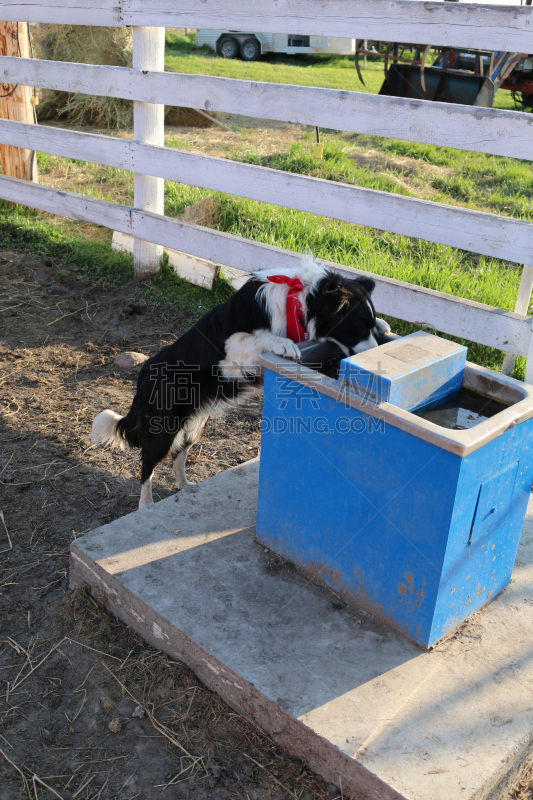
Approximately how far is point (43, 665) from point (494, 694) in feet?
4.91

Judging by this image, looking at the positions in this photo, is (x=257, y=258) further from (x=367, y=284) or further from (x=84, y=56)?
(x=84, y=56)

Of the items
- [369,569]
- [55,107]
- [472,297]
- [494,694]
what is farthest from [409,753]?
[55,107]

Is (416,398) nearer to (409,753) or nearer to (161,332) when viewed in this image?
(409,753)

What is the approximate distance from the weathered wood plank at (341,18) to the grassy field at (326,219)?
149cm

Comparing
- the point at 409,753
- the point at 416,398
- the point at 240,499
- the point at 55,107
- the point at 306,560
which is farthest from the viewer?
the point at 55,107

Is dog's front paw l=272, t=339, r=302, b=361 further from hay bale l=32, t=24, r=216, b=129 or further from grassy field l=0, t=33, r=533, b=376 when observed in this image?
hay bale l=32, t=24, r=216, b=129

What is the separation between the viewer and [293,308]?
2.70 meters

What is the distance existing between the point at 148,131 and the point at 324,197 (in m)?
1.76

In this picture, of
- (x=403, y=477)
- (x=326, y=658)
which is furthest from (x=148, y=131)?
(x=326, y=658)

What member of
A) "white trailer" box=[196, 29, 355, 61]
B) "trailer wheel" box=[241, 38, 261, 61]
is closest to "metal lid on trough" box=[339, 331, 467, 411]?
"white trailer" box=[196, 29, 355, 61]

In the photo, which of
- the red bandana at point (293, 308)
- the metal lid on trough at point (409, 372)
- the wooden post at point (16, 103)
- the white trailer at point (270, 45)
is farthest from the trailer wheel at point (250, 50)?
the metal lid on trough at point (409, 372)

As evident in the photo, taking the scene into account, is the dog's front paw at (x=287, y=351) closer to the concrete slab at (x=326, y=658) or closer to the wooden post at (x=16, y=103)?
the concrete slab at (x=326, y=658)

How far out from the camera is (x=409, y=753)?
5.92 feet

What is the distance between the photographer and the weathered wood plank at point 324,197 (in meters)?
3.27
